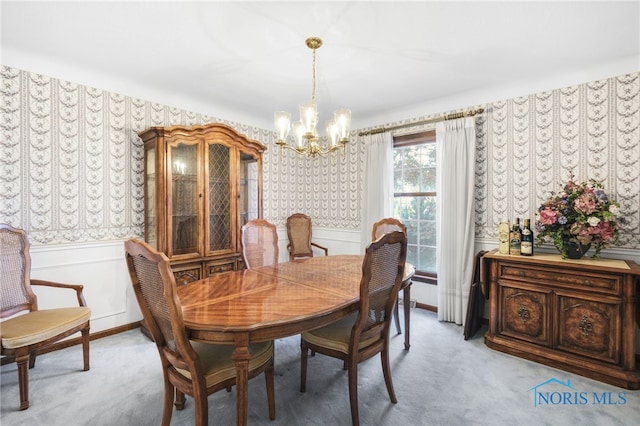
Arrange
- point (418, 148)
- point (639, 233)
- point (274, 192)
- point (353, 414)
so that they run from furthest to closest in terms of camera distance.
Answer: point (274, 192)
point (418, 148)
point (639, 233)
point (353, 414)

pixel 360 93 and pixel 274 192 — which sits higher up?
pixel 360 93

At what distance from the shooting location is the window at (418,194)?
3.67m

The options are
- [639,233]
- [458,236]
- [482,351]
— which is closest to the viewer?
[639,233]

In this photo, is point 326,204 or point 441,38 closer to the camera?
point 441,38

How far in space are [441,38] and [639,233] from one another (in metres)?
2.25

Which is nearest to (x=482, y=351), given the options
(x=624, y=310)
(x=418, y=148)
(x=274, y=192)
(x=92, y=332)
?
(x=624, y=310)

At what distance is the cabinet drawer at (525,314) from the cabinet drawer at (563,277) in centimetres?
10

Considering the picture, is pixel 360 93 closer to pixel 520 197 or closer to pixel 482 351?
pixel 520 197

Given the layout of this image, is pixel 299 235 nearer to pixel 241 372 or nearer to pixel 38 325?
pixel 38 325

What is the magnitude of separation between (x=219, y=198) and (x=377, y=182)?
6.34ft

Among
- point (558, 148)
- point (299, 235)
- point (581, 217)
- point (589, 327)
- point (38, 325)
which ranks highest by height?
point (558, 148)

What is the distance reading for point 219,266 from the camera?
3246 mm

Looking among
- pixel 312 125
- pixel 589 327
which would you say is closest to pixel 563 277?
pixel 589 327

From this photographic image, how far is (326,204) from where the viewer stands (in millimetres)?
4566
